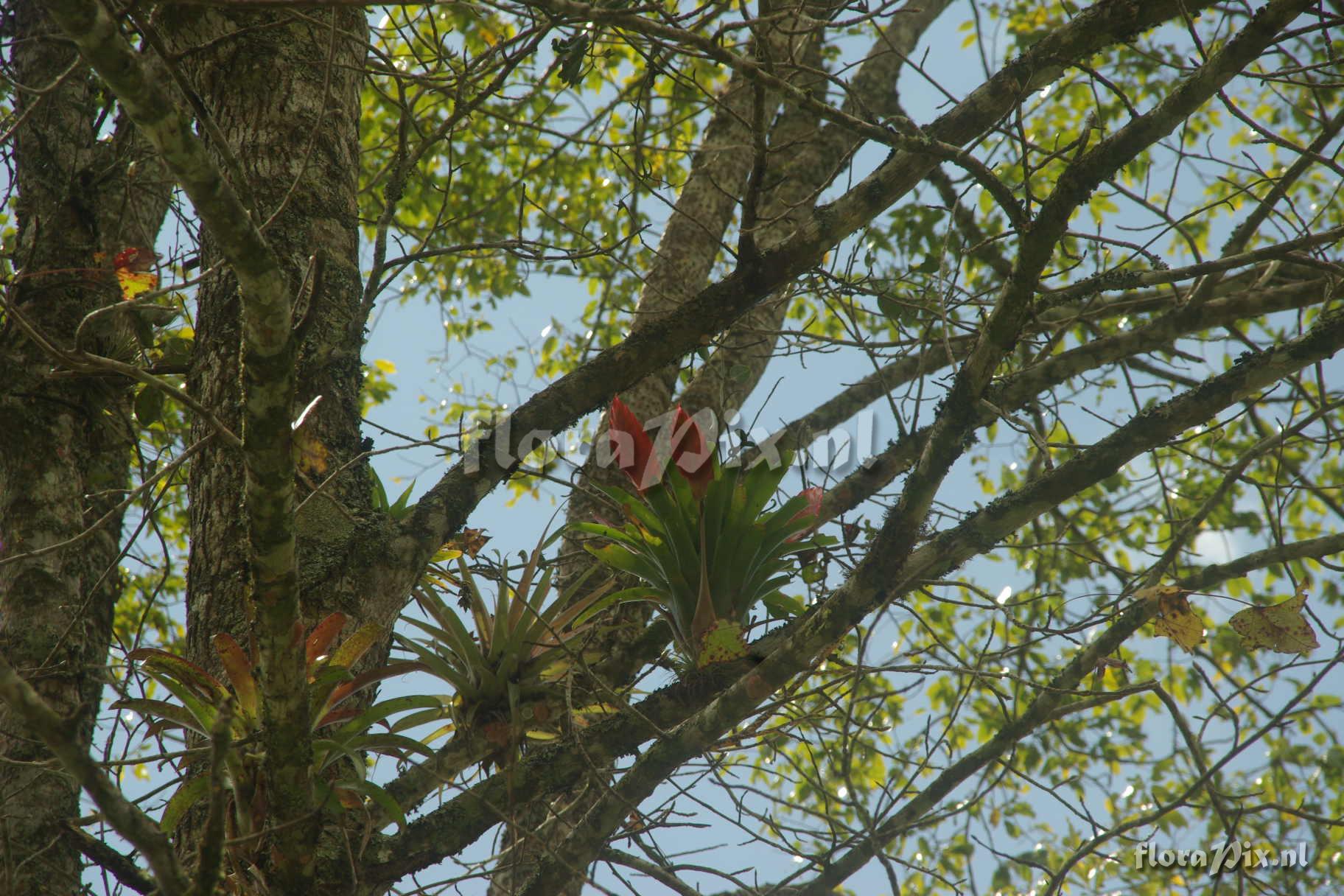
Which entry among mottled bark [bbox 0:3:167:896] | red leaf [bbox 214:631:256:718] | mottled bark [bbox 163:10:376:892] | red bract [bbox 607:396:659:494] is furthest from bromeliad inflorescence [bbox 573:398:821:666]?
mottled bark [bbox 0:3:167:896]

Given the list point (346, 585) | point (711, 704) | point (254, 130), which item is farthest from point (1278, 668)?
point (254, 130)

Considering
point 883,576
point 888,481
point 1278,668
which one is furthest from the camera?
point 888,481

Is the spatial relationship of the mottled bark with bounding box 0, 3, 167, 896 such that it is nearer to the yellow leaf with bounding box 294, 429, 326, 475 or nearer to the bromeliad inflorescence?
the yellow leaf with bounding box 294, 429, 326, 475

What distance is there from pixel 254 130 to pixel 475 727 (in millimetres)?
1448

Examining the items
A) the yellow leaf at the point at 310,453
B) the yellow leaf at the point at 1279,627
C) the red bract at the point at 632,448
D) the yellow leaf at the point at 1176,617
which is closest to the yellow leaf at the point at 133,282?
the yellow leaf at the point at 310,453

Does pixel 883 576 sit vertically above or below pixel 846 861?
above

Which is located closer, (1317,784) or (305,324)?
(305,324)

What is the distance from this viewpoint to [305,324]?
127 centimetres

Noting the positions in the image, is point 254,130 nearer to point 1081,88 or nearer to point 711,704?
point 711,704

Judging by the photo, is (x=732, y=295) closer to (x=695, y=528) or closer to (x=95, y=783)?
(x=695, y=528)

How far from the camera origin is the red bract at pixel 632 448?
2045 mm

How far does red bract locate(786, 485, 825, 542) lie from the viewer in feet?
7.00

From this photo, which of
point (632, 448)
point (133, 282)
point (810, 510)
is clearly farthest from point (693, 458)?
point (133, 282)

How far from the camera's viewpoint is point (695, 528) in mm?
2049
